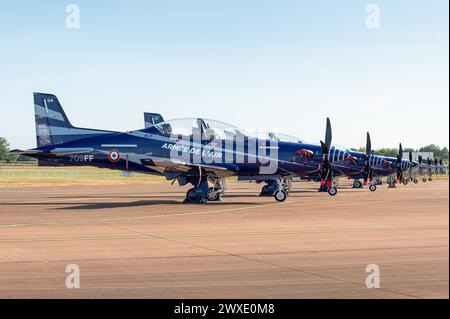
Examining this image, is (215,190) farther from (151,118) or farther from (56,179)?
(56,179)

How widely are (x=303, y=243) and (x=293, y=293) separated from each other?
479 cm

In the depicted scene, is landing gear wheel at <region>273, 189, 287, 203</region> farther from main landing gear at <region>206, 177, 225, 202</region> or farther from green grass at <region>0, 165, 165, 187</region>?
green grass at <region>0, 165, 165, 187</region>

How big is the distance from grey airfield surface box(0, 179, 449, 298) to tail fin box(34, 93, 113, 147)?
10.7 meters

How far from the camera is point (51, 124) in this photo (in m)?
29.4

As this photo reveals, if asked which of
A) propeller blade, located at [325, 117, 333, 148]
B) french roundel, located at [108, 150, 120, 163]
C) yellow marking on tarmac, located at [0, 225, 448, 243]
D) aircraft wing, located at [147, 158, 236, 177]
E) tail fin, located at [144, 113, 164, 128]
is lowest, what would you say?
yellow marking on tarmac, located at [0, 225, 448, 243]

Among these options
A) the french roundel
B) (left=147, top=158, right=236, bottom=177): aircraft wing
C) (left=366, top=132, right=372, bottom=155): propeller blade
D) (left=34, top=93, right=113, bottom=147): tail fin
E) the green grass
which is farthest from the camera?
the green grass

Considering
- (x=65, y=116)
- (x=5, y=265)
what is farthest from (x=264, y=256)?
(x=65, y=116)

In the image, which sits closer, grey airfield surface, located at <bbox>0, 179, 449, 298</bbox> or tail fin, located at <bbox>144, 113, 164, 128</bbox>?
grey airfield surface, located at <bbox>0, 179, 449, 298</bbox>

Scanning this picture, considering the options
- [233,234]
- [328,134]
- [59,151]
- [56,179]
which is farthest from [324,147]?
[56,179]

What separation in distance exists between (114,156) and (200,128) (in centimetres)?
421

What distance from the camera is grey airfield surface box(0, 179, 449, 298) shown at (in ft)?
25.7

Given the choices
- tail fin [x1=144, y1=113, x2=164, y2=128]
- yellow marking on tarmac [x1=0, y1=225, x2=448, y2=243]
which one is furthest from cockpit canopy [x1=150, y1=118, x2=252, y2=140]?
tail fin [x1=144, y1=113, x2=164, y2=128]

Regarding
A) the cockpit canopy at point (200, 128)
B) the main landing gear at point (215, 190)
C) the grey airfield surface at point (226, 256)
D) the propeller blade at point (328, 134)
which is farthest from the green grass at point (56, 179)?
the grey airfield surface at point (226, 256)
